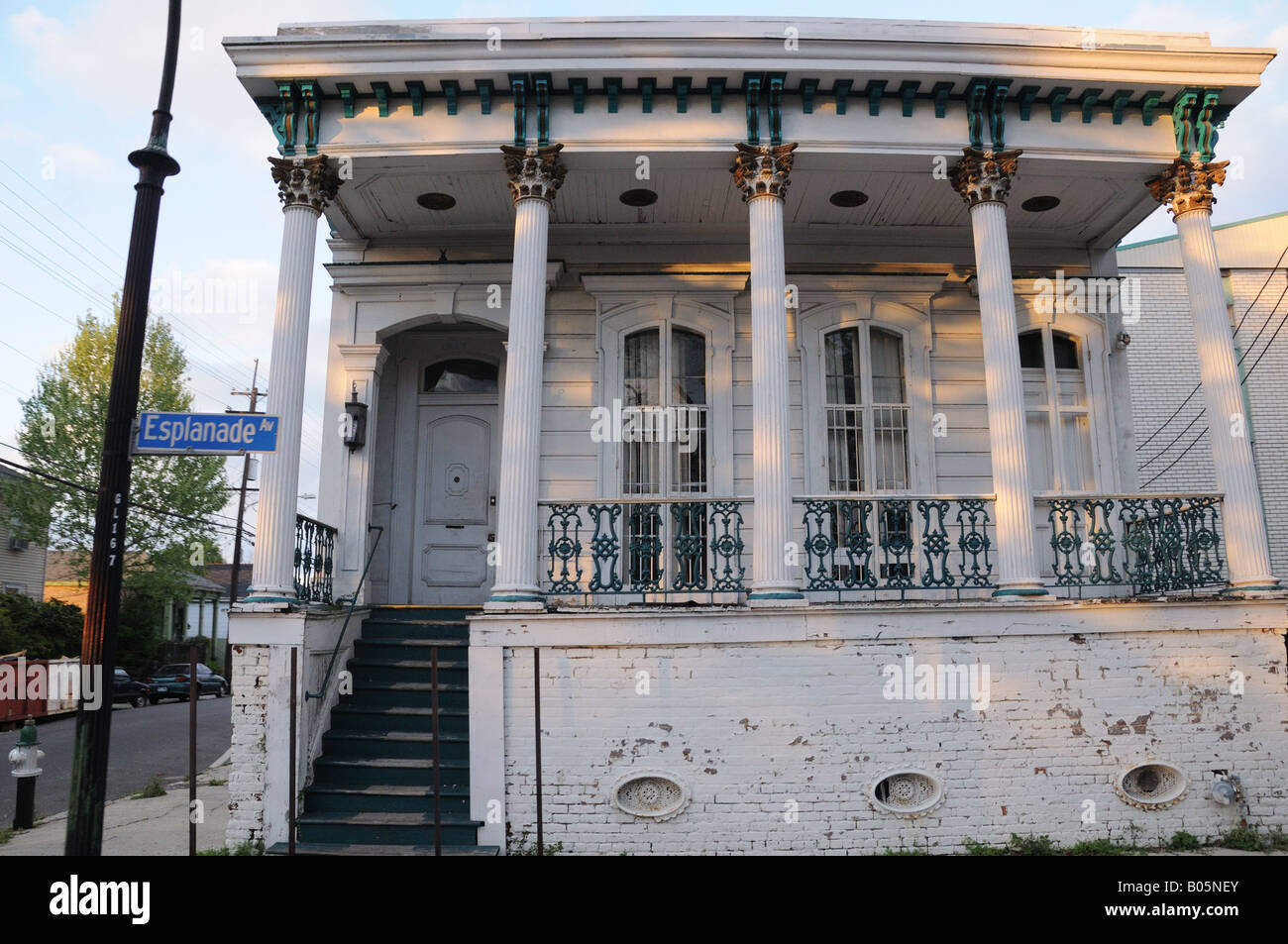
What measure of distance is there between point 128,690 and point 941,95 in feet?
96.5

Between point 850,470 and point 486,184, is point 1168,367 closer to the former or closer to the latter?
point 850,470

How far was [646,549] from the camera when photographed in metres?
8.30

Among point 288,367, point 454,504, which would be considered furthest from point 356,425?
point 288,367

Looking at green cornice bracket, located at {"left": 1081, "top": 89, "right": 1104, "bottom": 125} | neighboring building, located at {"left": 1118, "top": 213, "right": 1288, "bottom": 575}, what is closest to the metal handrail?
green cornice bracket, located at {"left": 1081, "top": 89, "right": 1104, "bottom": 125}

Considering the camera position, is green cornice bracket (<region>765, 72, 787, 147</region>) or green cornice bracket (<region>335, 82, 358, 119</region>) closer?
green cornice bracket (<region>765, 72, 787, 147</region>)

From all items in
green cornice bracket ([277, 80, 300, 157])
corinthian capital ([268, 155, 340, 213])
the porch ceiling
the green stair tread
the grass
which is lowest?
the grass

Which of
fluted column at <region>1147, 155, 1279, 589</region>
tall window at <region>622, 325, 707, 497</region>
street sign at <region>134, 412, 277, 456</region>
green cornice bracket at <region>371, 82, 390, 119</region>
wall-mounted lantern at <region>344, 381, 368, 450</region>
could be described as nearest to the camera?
street sign at <region>134, 412, 277, 456</region>

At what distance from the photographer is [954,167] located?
29.0ft

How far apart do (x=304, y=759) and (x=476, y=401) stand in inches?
187

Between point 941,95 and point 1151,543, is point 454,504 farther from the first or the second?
point 1151,543

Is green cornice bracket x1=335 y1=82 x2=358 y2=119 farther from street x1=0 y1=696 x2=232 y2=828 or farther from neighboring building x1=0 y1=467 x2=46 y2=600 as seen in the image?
neighboring building x1=0 y1=467 x2=46 y2=600

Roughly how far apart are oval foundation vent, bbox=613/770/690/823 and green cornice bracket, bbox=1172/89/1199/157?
307 inches

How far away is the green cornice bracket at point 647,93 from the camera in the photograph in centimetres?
848

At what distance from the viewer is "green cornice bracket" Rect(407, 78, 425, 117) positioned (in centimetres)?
850
